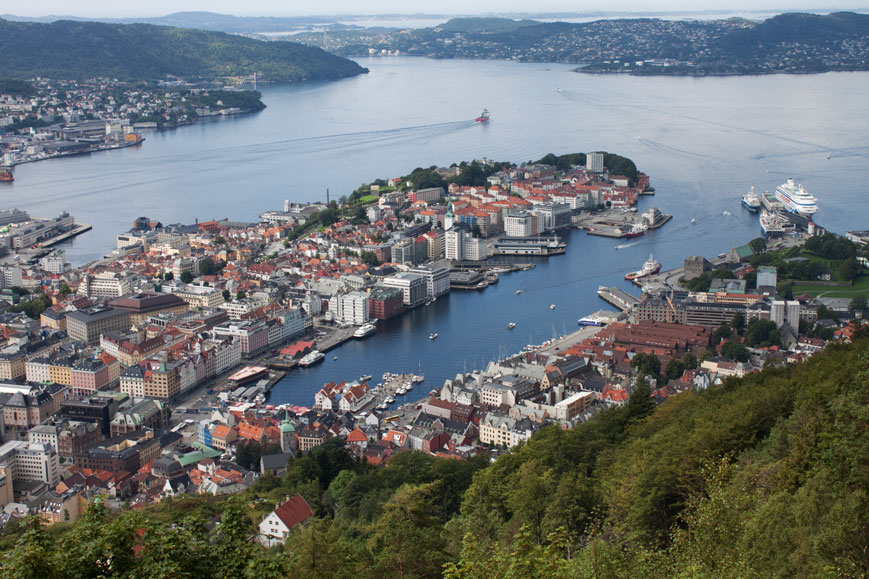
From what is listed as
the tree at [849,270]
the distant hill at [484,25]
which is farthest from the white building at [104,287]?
the distant hill at [484,25]

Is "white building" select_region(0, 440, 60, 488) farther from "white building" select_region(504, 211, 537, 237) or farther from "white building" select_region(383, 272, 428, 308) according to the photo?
"white building" select_region(504, 211, 537, 237)

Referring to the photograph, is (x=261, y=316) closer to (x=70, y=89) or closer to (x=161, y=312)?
(x=161, y=312)

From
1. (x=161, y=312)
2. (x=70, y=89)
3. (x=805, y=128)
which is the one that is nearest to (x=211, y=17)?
(x=70, y=89)

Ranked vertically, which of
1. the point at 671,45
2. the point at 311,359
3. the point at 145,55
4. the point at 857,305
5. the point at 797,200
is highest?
the point at 671,45

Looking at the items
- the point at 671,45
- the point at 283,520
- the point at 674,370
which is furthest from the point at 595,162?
the point at 671,45

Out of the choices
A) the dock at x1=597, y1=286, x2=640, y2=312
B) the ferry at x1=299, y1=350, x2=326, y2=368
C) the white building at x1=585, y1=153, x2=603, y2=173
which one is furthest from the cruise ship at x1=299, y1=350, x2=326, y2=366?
the white building at x1=585, y1=153, x2=603, y2=173

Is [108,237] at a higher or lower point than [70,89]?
lower

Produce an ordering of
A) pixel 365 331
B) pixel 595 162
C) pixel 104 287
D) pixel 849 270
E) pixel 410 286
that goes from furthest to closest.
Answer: pixel 595 162 → pixel 104 287 → pixel 410 286 → pixel 849 270 → pixel 365 331

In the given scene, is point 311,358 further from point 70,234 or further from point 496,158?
point 496,158
